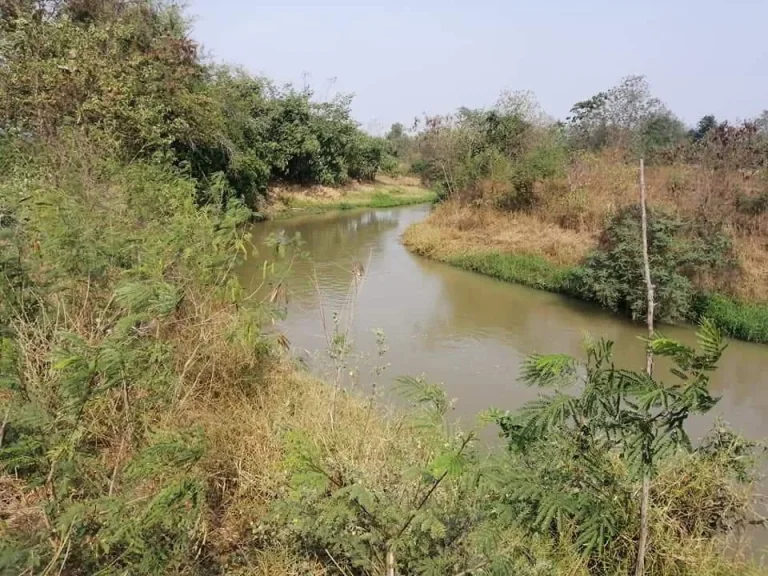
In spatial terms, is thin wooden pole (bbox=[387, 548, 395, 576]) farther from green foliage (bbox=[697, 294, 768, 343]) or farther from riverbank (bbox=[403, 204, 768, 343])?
riverbank (bbox=[403, 204, 768, 343])

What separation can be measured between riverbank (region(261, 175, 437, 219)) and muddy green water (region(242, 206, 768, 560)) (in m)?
8.62

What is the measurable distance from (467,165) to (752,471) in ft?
Answer: 46.0

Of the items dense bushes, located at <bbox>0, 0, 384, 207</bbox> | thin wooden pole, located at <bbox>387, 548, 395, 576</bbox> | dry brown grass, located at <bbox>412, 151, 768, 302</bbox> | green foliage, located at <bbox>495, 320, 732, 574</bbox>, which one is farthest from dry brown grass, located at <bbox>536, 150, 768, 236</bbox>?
thin wooden pole, located at <bbox>387, 548, 395, 576</bbox>

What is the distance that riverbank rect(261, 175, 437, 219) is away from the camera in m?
22.4

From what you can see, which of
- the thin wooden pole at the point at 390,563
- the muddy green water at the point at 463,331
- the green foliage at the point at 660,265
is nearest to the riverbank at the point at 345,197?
the muddy green water at the point at 463,331

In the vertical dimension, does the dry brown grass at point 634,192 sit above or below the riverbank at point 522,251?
above

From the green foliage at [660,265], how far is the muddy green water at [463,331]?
381 millimetres

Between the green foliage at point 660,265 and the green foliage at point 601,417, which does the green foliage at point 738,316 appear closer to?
the green foliage at point 660,265

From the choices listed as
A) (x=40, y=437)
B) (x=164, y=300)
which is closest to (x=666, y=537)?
(x=164, y=300)

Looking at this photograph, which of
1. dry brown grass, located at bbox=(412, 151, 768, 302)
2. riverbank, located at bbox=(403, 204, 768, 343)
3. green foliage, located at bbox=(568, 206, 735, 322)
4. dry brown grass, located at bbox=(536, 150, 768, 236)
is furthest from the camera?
dry brown grass, located at bbox=(536, 150, 768, 236)

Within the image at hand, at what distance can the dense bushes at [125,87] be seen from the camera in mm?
8062

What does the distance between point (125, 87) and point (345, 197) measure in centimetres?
1772

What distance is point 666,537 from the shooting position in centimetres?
304

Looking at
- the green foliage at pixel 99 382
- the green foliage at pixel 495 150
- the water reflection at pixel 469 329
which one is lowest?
the water reflection at pixel 469 329
